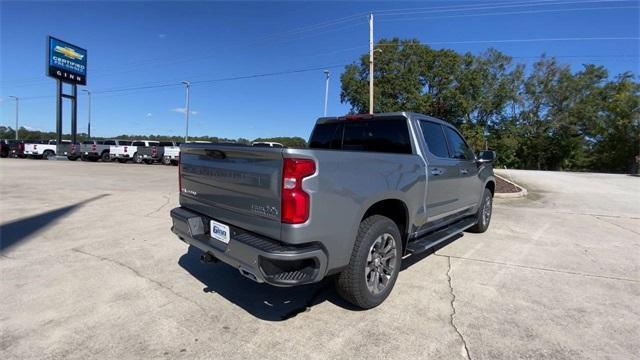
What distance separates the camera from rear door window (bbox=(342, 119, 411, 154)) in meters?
4.48

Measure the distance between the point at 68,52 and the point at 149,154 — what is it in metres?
17.6

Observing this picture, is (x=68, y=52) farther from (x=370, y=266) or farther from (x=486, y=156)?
(x=370, y=266)

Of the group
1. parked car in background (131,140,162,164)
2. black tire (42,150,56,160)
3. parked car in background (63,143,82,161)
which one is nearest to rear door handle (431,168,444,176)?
parked car in background (131,140,162,164)

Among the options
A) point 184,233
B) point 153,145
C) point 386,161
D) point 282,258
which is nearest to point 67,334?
point 184,233

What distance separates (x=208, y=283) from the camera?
4.13 m

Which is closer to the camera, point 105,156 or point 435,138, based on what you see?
A: point 435,138

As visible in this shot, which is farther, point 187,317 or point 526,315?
point 526,315

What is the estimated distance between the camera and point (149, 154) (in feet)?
92.5

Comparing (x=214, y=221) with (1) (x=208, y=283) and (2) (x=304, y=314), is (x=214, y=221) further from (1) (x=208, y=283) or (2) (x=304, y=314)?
(2) (x=304, y=314)

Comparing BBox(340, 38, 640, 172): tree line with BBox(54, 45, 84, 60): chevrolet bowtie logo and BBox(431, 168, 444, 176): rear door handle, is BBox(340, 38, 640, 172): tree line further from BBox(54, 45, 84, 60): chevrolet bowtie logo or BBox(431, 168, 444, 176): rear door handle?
BBox(431, 168, 444, 176): rear door handle

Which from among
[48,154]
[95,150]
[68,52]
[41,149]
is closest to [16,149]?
[41,149]

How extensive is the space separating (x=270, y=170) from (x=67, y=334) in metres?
2.08

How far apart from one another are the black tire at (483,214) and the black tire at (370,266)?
3.36m

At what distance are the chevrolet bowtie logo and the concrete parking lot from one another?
122ft
